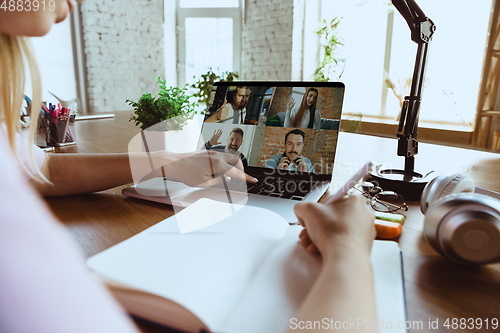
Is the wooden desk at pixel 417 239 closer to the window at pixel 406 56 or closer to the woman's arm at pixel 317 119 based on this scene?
the woman's arm at pixel 317 119

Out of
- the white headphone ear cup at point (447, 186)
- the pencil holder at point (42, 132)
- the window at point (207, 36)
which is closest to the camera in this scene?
the white headphone ear cup at point (447, 186)

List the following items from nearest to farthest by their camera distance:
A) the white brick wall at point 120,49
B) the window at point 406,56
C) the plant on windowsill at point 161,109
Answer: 1. the plant on windowsill at point 161,109
2. the window at point 406,56
3. the white brick wall at point 120,49

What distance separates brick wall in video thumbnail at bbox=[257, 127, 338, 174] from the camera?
0.70m

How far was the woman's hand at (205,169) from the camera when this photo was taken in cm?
67

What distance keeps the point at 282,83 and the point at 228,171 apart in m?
0.25

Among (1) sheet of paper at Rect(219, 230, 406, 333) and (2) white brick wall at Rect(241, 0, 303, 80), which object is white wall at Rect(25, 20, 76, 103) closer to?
(2) white brick wall at Rect(241, 0, 303, 80)

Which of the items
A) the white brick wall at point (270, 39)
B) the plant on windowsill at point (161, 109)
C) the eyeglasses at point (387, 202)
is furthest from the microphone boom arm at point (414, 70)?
the white brick wall at point (270, 39)

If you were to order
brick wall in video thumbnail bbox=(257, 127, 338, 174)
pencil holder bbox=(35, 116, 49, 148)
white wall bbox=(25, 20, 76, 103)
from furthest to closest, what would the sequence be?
white wall bbox=(25, 20, 76, 103) → pencil holder bbox=(35, 116, 49, 148) → brick wall in video thumbnail bbox=(257, 127, 338, 174)

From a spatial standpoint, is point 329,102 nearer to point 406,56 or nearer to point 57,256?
point 57,256

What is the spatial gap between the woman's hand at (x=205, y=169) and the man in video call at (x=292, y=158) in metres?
0.07

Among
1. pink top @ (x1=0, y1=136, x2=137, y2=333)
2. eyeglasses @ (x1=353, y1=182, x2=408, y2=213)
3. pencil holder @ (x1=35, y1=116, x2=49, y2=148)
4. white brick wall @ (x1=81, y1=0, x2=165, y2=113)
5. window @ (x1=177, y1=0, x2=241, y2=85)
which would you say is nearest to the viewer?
pink top @ (x1=0, y1=136, x2=137, y2=333)

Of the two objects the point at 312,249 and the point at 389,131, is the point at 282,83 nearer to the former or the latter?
the point at 312,249

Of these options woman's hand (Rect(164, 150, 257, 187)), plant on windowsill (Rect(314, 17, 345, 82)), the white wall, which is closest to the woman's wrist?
woman's hand (Rect(164, 150, 257, 187))

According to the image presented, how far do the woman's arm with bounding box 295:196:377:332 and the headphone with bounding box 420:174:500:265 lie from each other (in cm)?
8
